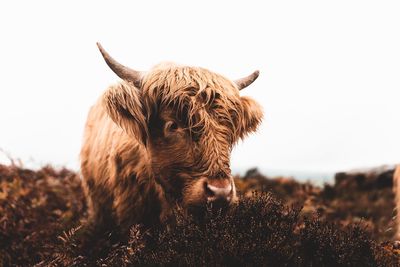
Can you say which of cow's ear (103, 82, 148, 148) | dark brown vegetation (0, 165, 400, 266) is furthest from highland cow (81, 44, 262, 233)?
dark brown vegetation (0, 165, 400, 266)

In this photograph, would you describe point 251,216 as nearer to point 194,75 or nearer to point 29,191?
point 194,75

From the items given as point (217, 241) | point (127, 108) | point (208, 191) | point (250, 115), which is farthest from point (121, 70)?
point (217, 241)

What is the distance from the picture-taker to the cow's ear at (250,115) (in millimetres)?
4734

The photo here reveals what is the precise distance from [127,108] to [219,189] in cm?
113

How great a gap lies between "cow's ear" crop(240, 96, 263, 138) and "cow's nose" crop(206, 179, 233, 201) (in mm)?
876

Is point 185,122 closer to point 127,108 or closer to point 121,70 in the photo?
point 127,108

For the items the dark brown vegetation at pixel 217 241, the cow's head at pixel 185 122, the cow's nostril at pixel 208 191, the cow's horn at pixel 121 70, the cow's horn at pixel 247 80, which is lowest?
the dark brown vegetation at pixel 217 241

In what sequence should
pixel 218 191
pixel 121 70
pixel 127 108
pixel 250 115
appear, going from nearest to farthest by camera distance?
pixel 218 191 < pixel 127 108 < pixel 121 70 < pixel 250 115

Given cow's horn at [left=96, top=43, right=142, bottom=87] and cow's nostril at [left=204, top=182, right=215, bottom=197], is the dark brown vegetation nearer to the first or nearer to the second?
cow's nostril at [left=204, top=182, right=215, bottom=197]

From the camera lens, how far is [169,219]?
444 centimetres

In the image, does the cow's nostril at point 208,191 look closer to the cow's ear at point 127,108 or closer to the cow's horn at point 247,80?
the cow's ear at point 127,108

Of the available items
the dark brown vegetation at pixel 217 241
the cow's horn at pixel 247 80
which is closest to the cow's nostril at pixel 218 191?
the dark brown vegetation at pixel 217 241

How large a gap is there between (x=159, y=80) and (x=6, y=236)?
10.1 feet

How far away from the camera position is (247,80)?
5.11 meters
